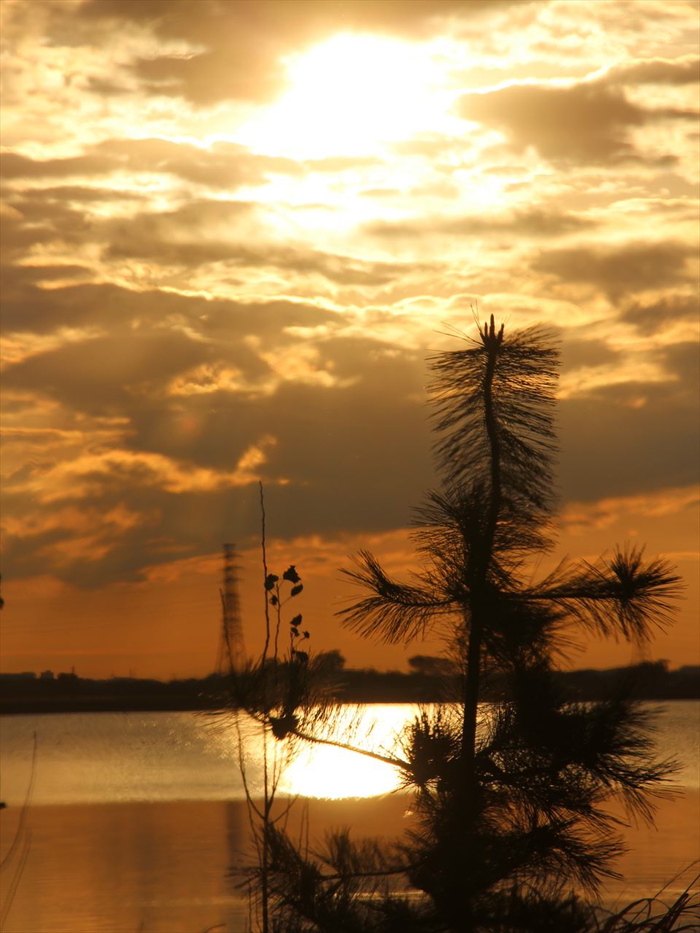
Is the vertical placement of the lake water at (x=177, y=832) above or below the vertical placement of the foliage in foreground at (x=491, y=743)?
below

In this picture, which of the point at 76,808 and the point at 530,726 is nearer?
the point at 530,726

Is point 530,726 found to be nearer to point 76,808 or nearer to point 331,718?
point 331,718

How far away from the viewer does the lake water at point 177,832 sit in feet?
25.0

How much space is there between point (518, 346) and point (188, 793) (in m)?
72.7

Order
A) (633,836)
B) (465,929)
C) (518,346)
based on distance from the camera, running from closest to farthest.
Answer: (465,929), (518,346), (633,836)

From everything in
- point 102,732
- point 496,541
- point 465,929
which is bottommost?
point 102,732

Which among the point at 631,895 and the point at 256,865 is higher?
the point at 256,865

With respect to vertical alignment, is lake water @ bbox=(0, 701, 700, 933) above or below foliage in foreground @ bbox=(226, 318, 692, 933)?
below

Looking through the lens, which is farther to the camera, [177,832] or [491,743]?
[177,832]

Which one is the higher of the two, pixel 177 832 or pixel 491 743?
pixel 491 743

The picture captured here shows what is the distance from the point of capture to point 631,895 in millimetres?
31688

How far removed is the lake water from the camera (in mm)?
7609

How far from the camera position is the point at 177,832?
52.5 meters

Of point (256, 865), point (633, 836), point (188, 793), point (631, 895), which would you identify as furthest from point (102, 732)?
point (256, 865)
